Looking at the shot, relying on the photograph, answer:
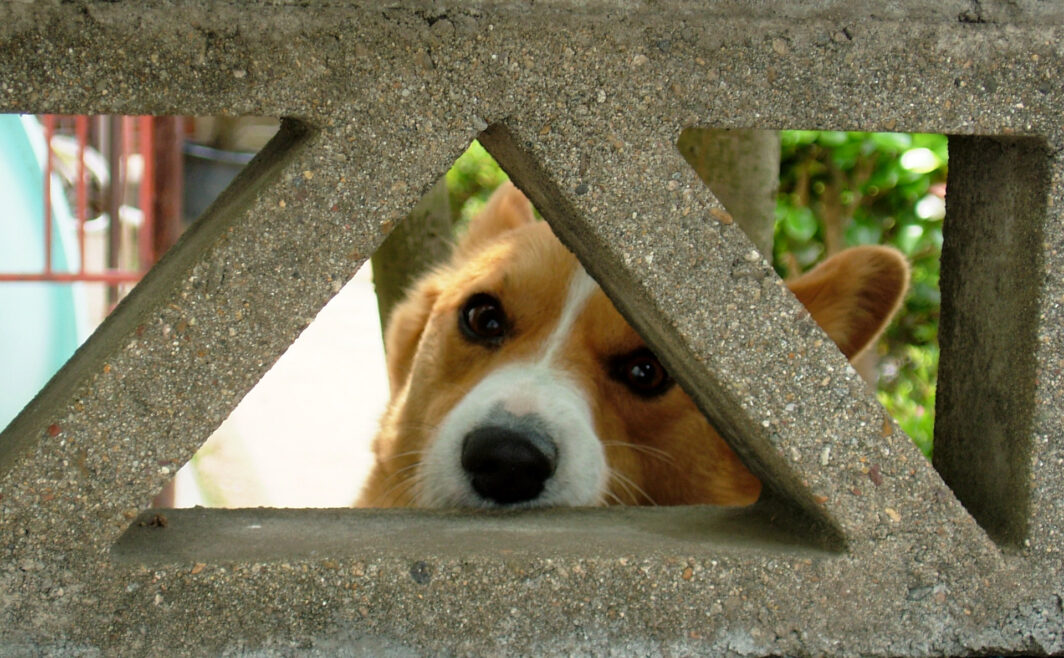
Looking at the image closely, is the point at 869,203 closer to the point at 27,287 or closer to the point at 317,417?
the point at 27,287

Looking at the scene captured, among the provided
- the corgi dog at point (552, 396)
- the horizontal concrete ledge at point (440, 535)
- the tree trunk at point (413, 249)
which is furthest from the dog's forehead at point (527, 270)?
the horizontal concrete ledge at point (440, 535)

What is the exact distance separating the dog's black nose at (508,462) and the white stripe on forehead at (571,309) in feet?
1.65

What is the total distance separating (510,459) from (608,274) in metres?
0.92

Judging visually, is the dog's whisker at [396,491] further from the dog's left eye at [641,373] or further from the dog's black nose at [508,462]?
the dog's left eye at [641,373]

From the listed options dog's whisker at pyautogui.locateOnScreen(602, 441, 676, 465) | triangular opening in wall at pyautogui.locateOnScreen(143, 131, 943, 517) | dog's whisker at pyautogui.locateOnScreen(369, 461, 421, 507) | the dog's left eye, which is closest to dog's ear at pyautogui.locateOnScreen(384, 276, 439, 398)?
dog's whisker at pyautogui.locateOnScreen(369, 461, 421, 507)

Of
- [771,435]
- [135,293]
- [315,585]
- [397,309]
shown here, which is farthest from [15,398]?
[771,435]

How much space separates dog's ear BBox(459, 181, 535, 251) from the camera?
13.9 ft

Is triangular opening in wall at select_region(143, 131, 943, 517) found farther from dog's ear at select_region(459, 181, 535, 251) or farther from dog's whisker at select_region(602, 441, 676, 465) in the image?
dog's whisker at select_region(602, 441, 676, 465)

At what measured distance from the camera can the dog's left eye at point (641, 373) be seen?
3287 millimetres

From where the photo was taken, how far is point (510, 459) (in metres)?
2.75

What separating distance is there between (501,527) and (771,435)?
0.56m

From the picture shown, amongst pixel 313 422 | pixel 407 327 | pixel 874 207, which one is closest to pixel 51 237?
pixel 407 327

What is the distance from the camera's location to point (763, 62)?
175cm

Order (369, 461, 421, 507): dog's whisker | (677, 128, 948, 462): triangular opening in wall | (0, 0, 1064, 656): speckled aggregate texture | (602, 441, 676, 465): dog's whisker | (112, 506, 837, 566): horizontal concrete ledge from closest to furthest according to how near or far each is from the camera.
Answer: (0, 0, 1064, 656): speckled aggregate texture → (112, 506, 837, 566): horizontal concrete ledge → (602, 441, 676, 465): dog's whisker → (369, 461, 421, 507): dog's whisker → (677, 128, 948, 462): triangular opening in wall
